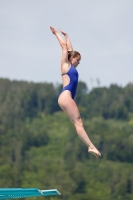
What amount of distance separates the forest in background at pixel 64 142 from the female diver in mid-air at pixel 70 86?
232 ft

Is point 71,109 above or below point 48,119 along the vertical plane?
below

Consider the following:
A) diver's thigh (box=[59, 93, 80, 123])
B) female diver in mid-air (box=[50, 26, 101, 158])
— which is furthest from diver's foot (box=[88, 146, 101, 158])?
diver's thigh (box=[59, 93, 80, 123])

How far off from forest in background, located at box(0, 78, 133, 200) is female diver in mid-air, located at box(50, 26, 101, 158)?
70.6 m

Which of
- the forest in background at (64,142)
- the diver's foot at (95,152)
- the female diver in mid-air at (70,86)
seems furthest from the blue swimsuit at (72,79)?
the forest in background at (64,142)

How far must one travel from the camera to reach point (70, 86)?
41.8 ft

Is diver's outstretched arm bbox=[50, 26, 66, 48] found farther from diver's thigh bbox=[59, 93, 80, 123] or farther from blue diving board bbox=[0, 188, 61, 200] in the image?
blue diving board bbox=[0, 188, 61, 200]

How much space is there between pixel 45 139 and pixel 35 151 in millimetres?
6053

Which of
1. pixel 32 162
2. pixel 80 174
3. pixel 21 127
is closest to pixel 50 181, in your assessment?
pixel 80 174

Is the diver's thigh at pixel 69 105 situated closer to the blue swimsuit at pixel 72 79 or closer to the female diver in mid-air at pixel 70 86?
the female diver in mid-air at pixel 70 86

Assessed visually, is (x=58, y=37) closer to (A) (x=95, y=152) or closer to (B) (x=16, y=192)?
(A) (x=95, y=152)

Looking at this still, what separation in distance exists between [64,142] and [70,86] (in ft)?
440

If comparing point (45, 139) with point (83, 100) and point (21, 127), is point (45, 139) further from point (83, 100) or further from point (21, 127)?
point (83, 100)

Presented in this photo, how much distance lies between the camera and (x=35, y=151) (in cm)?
14325

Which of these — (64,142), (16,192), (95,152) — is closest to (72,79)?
(95,152)
